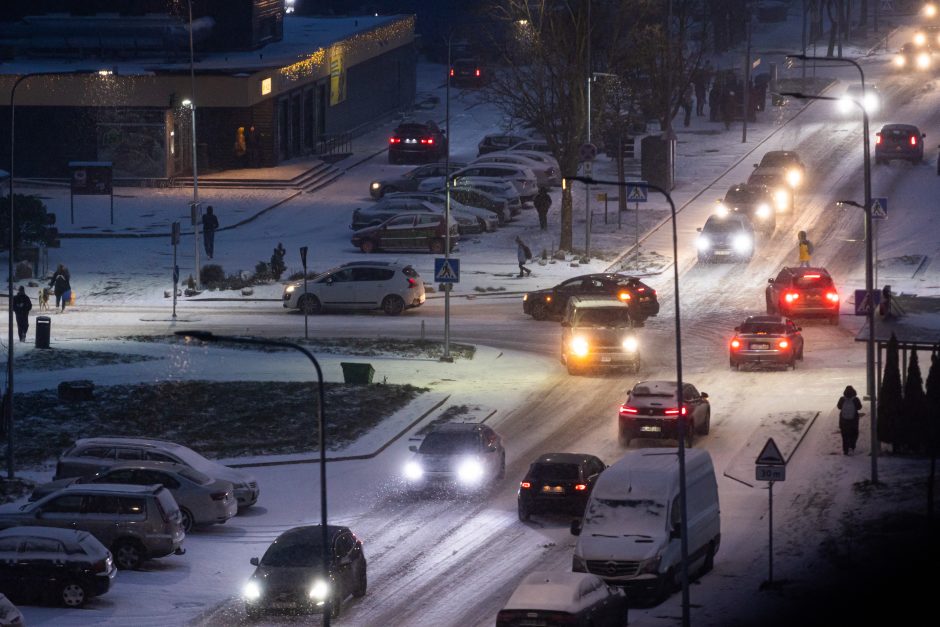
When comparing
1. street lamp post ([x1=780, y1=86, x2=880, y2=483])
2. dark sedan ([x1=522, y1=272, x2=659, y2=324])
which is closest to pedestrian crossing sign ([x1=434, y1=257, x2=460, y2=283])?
dark sedan ([x1=522, y1=272, x2=659, y2=324])

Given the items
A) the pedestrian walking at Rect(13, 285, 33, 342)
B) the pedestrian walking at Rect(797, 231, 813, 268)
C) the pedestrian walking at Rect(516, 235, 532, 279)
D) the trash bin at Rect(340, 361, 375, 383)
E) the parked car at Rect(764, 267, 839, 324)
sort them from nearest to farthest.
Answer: the trash bin at Rect(340, 361, 375, 383) → the pedestrian walking at Rect(13, 285, 33, 342) → the parked car at Rect(764, 267, 839, 324) → the pedestrian walking at Rect(797, 231, 813, 268) → the pedestrian walking at Rect(516, 235, 532, 279)

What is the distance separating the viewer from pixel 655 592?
2842 cm

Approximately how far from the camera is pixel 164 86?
240ft

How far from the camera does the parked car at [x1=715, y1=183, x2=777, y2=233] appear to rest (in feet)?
210

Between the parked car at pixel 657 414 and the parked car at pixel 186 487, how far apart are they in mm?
8620

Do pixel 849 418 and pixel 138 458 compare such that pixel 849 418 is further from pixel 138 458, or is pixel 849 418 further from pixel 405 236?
pixel 405 236

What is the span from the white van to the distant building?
4095 centimetres

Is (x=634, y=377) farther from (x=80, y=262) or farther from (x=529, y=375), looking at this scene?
(x=80, y=262)

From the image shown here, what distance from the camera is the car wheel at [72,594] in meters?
28.9

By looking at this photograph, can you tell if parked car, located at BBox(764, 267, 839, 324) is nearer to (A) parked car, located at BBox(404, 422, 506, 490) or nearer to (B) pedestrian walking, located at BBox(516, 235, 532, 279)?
(B) pedestrian walking, located at BBox(516, 235, 532, 279)

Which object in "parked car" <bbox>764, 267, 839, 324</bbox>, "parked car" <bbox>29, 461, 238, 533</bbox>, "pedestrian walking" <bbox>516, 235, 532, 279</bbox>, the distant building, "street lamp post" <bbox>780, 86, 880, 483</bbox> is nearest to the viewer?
"parked car" <bbox>29, 461, 238, 533</bbox>

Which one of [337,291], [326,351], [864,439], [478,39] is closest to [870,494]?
[864,439]

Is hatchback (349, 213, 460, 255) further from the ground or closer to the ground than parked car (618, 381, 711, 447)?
further from the ground

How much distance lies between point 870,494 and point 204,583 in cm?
1282
